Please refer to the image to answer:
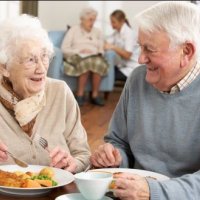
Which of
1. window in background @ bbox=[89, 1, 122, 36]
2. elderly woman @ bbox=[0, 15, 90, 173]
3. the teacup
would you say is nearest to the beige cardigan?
elderly woman @ bbox=[0, 15, 90, 173]

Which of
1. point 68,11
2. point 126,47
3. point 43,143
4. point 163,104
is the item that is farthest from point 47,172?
point 68,11

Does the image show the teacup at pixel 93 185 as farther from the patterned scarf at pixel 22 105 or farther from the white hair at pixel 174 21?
the patterned scarf at pixel 22 105

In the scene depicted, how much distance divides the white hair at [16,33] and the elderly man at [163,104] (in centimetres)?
38

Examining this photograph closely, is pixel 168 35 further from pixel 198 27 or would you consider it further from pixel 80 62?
pixel 80 62

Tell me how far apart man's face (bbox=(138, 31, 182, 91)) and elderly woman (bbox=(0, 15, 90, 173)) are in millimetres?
411

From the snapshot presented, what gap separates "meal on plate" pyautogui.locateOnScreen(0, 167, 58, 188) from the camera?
143 centimetres

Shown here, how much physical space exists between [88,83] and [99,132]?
195cm

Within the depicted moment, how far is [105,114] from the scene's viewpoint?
20.3 ft

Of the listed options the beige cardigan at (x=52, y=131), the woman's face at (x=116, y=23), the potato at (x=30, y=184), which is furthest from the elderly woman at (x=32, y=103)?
the woman's face at (x=116, y=23)

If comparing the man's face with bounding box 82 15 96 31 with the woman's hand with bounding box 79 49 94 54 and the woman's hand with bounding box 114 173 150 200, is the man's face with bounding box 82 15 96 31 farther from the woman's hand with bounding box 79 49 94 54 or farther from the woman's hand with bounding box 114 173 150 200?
the woman's hand with bounding box 114 173 150 200

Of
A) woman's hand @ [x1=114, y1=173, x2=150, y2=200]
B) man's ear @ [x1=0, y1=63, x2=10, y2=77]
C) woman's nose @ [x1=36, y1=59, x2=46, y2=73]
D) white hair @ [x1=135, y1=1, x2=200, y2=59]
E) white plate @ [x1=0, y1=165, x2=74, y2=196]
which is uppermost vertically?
white hair @ [x1=135, y1=1, x2=200, y2=59]

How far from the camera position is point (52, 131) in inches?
75.6

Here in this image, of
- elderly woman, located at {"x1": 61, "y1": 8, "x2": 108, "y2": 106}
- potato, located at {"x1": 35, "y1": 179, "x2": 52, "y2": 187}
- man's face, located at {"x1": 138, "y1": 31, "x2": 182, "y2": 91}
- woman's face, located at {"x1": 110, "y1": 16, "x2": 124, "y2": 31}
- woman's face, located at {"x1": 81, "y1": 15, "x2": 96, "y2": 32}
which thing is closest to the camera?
potato, located at {"x1": 35, "y1": 179, "x2": 52, "y2": 187}

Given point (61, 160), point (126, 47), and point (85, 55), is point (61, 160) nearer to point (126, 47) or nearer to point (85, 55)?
point (85, 55)
